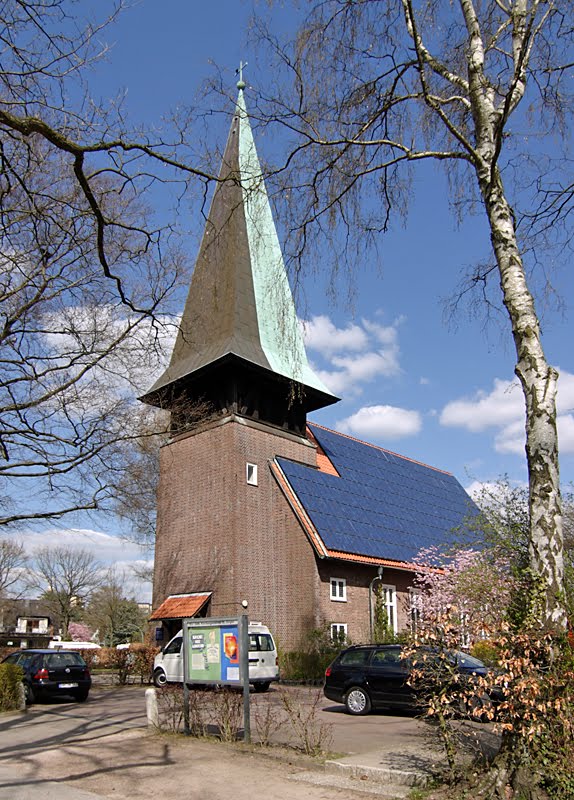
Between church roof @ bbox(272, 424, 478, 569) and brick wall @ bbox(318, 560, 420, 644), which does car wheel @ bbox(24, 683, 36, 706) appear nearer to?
brick wall @ bbox(318, 560, 420, 644)

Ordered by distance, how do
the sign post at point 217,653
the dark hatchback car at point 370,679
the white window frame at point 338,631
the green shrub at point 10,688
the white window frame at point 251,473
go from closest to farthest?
the sign post at point 217,653 < the dark hatchback car at point 370,679 < the green shrub at point 10,688 < the white window frame at point 338,631 < the white window frame at point 251,473

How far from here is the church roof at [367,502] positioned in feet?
88.2

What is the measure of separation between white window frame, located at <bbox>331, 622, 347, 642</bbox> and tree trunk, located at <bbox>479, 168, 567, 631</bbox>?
1860cm

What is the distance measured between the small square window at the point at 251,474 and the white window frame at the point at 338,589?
472cm

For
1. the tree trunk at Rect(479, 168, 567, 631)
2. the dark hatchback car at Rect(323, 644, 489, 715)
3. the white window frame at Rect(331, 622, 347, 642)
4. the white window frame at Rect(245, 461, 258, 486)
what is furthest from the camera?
the white window frame at Rect(245, 461, 258, 486)

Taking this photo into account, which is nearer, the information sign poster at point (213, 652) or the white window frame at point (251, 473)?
the information sign poster at point (213, 652)

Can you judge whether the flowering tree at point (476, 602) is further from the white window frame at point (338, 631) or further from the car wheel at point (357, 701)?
the white window frame at point (338, 631)

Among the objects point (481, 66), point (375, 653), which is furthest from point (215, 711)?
point (481, 66)

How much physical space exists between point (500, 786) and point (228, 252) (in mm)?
24917

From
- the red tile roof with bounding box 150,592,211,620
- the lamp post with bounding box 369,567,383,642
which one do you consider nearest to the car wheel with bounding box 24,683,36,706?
the red tile roof with bounding box 150,592,211,620

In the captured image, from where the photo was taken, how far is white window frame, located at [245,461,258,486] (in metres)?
26.5

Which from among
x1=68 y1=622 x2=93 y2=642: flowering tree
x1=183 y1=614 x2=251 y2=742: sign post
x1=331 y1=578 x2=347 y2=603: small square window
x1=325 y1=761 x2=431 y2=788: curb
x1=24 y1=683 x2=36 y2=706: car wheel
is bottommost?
x1=68 y1=622 x2=93 y2=642: flowering tree

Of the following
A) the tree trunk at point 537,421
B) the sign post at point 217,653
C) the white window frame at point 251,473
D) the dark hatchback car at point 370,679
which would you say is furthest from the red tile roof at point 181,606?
the tree trunk at point 537,421

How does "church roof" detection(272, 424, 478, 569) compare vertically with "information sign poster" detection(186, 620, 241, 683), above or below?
above
